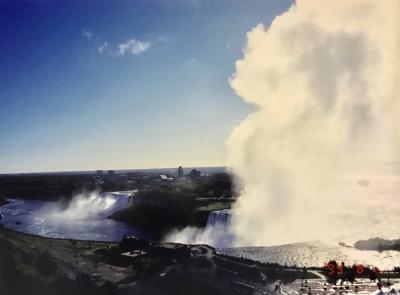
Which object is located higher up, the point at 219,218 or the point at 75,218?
the point at 219,218

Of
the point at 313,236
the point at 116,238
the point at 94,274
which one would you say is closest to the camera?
the point at 94,274

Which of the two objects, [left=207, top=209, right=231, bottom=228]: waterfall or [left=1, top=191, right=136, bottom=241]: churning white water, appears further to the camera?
[left=207, top=209, right=231, bottom=228]: waterfall

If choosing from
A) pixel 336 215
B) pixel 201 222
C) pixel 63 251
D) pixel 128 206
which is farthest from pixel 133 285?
pixel 128 206

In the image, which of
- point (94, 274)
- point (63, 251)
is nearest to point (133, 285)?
point (94, 274)

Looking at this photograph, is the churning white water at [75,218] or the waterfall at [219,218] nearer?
the churning white water at [75,218]

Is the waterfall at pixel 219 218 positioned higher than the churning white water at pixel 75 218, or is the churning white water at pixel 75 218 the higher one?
the waterfall at pixel 219 218

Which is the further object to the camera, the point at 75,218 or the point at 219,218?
the point at 75,218

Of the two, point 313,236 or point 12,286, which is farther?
point 313,236

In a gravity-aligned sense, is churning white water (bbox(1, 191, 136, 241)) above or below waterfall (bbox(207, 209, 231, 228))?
below

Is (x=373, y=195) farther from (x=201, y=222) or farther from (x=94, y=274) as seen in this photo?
(x=94, y=274)

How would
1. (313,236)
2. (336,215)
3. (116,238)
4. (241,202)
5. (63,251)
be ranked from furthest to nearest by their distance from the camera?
1. (241,202)
2. (336,215)
3. (116,238)
4. (313,236)
5. (63,251)
